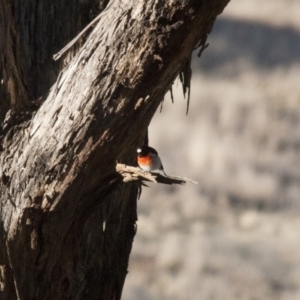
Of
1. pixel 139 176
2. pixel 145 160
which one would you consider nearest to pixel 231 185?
pixel 145 160

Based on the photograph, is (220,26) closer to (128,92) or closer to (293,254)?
(293,254)

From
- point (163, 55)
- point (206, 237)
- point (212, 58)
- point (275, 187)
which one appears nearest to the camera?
point (163, 55)

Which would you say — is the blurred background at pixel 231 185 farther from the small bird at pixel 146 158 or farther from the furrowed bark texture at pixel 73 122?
the furrowed bark texture at pixel 73 122

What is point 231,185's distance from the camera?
31.4 ft

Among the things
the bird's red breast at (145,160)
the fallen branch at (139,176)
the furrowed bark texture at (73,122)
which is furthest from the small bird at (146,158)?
the fallen branch at (139,176)

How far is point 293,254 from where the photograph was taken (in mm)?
8070

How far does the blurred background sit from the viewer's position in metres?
7.62

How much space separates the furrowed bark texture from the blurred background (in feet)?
15.1

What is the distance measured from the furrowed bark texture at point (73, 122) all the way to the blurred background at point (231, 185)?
462 centimetres

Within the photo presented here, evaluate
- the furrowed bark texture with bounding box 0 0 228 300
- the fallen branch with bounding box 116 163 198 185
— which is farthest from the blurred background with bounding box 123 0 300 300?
the fallen branch with bounding box 116 163 198 185

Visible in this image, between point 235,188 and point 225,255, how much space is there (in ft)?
5.66

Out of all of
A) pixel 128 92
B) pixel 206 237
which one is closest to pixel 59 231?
pixel 128 92

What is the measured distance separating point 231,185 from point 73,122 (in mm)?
7119

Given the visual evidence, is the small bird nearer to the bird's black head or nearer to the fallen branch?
the bird's black head
